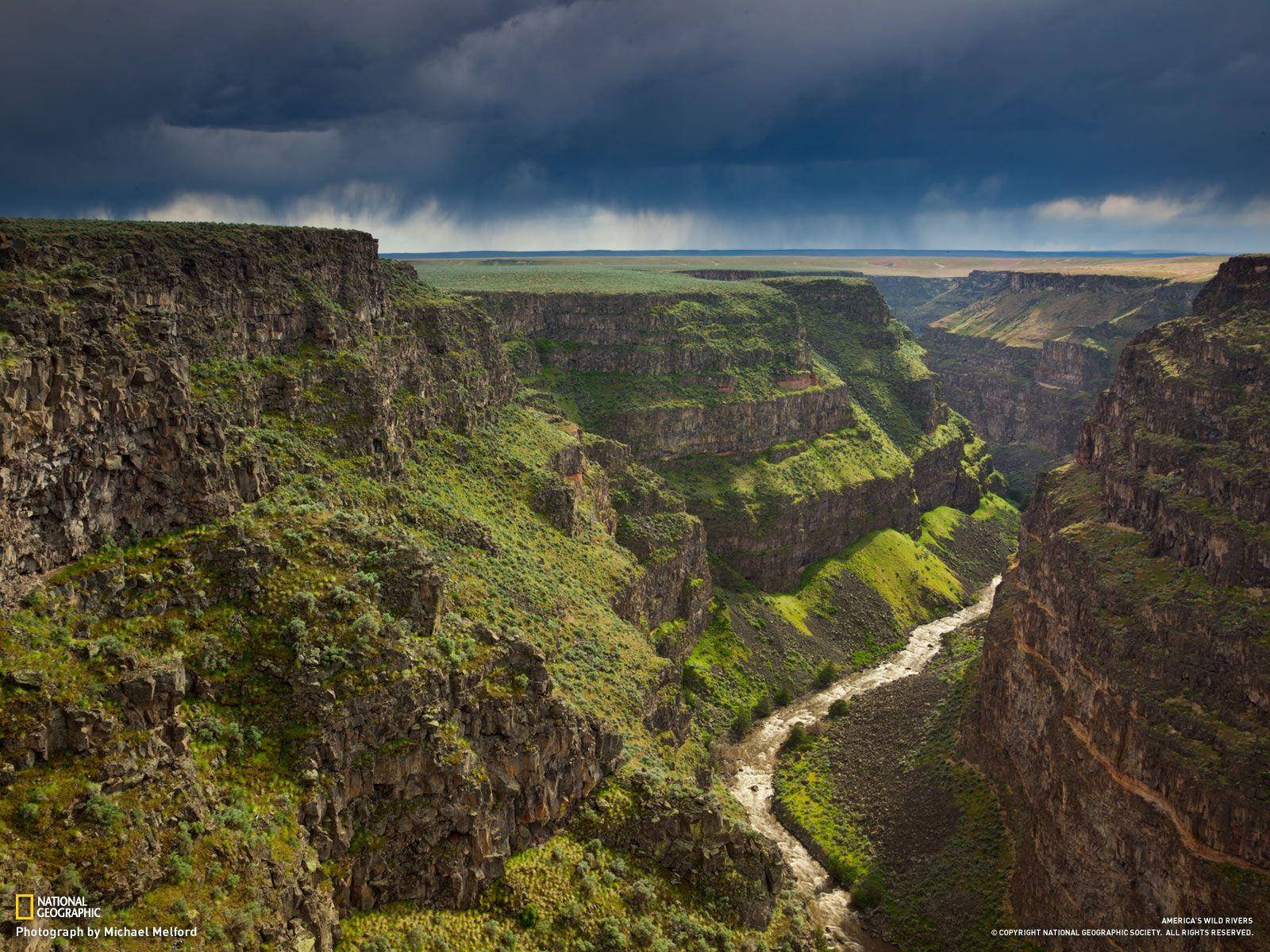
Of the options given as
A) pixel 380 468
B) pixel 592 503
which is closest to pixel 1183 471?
pixel 592 503

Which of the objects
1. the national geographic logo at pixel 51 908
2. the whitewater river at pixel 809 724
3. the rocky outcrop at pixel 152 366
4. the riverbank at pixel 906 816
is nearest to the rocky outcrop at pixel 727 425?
the whitewater river at pixel 809 724

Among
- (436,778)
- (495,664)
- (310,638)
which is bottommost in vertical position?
(436,778)

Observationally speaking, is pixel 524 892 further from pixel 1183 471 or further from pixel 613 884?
pixel 1183 471

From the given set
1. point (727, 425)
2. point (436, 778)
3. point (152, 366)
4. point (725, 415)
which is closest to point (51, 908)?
point (436, 778)

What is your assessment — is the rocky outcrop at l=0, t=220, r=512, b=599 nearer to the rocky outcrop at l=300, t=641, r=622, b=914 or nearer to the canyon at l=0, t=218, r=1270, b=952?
the canyon at l=0, t=218, r=1270, b=952

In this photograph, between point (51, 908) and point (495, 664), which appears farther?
point (495, 664)

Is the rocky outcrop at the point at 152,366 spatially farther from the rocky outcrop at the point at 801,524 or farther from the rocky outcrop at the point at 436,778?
the rocky outcrop at the point at 801,524

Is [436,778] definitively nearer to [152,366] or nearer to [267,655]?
[267,655]
